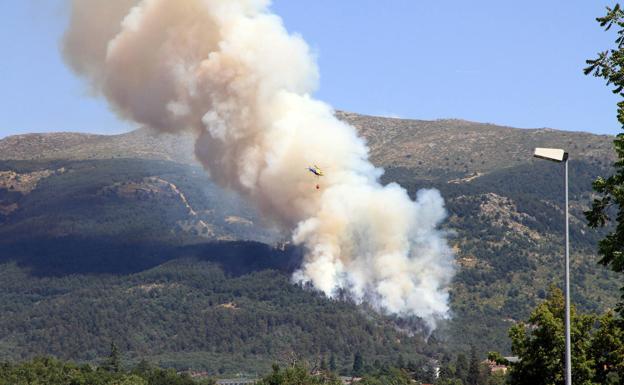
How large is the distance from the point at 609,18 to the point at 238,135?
132296 millimetres

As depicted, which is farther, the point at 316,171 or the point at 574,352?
the point at 316,171

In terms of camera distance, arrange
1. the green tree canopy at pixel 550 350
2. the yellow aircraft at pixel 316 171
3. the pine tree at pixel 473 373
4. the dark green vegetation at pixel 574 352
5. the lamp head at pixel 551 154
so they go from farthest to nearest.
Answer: the yellow aircraft at pixel 316 171 → the pine tree at pixel 473 373 → the dark green vegetation at pixel 574 352 → the green tree canopy at pixel 550 350 → the lamp head at pixel 551 154

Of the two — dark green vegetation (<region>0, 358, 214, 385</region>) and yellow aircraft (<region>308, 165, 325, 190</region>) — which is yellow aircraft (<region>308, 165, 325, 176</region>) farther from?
dark green vegetation (<region>0, 358, 214, 385</region>)

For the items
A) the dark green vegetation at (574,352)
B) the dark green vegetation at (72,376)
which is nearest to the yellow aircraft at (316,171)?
the dark green vegetation at (72,376)

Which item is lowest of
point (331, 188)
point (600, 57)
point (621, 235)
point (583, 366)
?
point (583, 366)

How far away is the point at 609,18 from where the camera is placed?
63188 mm

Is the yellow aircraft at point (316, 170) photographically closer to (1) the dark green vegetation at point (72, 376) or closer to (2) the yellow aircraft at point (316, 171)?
(2) the yellow aircraft at point (316, 171)

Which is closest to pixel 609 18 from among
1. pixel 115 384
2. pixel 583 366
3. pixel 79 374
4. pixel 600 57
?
pixel 600 57

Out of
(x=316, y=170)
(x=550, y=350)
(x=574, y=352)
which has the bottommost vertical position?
(x=574, y=352)

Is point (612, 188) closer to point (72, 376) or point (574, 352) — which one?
point (574, 352)

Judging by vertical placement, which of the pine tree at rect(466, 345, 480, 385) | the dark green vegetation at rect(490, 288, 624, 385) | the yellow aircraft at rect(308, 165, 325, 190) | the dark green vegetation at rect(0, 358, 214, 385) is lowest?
the dark green vegetation at rect(490, 288, 624, 385)

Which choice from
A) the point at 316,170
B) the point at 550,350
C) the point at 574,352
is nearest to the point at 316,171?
the point at 316,170

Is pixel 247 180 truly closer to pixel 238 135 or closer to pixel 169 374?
pixel 238 135

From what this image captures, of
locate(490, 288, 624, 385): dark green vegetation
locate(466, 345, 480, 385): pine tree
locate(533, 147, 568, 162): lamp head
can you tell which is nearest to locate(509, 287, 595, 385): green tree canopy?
locate(490, 288, 624, 385): dark green vegetation
